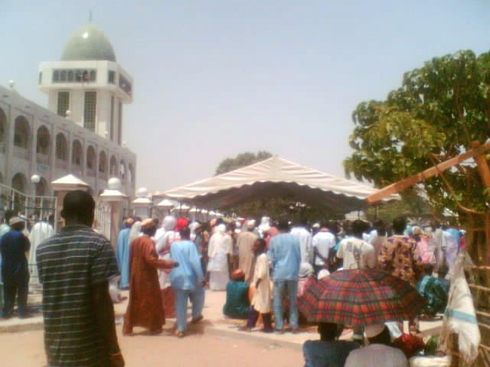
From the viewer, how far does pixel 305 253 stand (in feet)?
34.8

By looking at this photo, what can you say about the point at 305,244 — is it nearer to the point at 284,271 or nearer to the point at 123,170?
the point at 284,271

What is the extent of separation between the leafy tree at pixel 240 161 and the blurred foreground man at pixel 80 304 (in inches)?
1583

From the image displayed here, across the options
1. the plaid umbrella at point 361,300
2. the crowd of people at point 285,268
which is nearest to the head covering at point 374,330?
the plaid umbrella at point 361,300

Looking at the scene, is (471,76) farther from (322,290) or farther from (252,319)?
(252,319)

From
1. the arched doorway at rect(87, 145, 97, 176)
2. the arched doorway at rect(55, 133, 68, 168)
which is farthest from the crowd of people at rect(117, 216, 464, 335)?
the arched doorway at rect(87, 145, 97, 176)

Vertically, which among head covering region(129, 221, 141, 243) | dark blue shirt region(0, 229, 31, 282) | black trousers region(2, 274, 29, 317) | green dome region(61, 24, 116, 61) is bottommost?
black trousers region(2, 274, 29, 317)

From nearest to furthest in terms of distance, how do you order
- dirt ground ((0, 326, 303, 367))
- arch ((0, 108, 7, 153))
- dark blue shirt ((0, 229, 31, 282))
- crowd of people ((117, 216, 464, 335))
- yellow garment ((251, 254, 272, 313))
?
dirt ground ((0, 326, 303, 367))
crowd of people ((117, 216, 464, 335))
yellow garment ((251, 254, 272, 313))
dark blue shirt ((0, 229, 31, 282))
arch ((0, 108, 7, 153))

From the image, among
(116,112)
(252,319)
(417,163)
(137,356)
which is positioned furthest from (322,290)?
(116,112)

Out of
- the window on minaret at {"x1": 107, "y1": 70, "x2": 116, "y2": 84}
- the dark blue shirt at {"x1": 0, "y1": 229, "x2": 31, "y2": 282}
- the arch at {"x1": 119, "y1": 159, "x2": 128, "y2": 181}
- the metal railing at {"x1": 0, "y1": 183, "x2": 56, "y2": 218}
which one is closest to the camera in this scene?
the dark blue shirt at {"x1": 0, "y1": 229, "x2": 31, "y2": 282}

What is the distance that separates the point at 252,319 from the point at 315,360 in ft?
14.3

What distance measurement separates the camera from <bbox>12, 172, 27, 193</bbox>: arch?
2980cm

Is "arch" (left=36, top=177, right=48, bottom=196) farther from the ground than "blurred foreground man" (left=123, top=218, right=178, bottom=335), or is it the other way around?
"arch" (left=36, top=177, right=48, bottom=196)

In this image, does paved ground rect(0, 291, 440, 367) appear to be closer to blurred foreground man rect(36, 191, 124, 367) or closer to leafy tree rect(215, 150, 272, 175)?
blurred foreground man rect(36, 191, 124, 367)

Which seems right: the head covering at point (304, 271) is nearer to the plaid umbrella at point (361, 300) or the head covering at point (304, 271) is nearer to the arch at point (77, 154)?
the plaid umbrella at point (361, 300)
